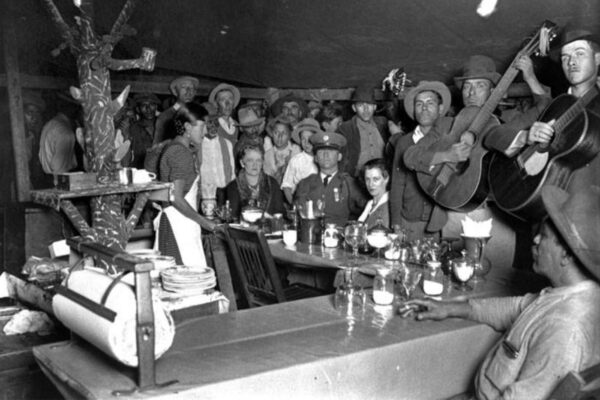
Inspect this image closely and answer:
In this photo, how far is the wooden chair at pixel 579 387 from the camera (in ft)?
4.94

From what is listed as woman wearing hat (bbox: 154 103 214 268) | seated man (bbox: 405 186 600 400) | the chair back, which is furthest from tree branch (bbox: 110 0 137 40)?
seated man (bbox: 405 186 600 400)

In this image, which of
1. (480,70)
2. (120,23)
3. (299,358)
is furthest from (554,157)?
(120,23)

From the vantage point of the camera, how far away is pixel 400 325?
2434mm

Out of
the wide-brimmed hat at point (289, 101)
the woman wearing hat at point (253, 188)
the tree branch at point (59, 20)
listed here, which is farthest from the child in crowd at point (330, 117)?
the tree branch at point (59, 20)

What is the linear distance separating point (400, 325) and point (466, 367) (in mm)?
313

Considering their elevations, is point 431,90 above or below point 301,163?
above

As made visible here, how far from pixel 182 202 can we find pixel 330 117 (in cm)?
298

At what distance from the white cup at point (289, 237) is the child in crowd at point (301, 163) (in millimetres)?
1650

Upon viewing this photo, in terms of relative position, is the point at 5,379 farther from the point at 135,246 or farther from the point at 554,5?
the point at 554,5

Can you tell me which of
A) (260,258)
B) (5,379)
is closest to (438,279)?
(260,258)

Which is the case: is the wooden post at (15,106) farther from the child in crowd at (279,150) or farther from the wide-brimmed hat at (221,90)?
the child in crowd at (279,150)

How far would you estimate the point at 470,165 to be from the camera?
14.0 ft

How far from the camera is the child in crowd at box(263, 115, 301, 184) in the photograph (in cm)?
672

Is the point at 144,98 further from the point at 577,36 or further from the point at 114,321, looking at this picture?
the point at 114,321
